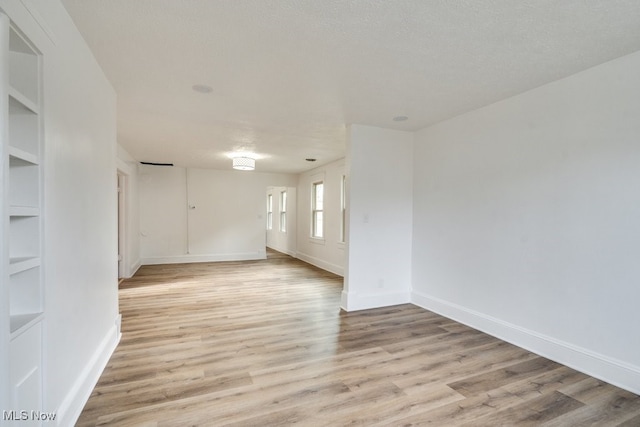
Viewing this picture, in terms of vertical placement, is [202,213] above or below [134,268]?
above

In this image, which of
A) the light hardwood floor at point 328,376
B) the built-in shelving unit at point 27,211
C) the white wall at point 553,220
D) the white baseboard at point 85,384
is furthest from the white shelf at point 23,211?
Answer: the white wall at point 553,220

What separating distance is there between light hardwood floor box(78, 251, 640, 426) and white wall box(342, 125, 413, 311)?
28cm

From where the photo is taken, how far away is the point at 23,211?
1.25m

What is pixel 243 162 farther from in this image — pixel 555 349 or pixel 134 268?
pixel 555 349

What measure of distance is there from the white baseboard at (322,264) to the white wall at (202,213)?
1.12m

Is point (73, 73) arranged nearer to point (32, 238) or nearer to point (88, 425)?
point (32, 238)

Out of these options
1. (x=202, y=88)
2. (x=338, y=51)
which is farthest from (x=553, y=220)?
(x=202, y=88)

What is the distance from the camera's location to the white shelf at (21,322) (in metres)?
1.17

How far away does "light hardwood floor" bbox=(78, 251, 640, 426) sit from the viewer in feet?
5.97

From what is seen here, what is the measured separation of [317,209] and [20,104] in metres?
6.11

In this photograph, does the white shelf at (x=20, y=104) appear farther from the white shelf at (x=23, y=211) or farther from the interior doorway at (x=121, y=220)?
the interior doorway at (x=121, y=220)

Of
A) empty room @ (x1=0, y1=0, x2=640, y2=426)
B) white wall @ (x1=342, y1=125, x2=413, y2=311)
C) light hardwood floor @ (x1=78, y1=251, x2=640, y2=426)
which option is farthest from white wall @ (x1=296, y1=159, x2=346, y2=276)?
light hardwood floor @ (x1=78, y1=251, x2=640, y2=426)

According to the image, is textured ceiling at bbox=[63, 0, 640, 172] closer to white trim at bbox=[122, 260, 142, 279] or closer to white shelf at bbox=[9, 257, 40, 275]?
white shelf at bbox=[9, 257, 40, 275]

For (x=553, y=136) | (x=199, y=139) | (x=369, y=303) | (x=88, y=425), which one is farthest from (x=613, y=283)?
(x=199, y=139)
